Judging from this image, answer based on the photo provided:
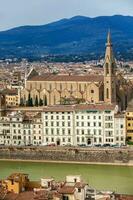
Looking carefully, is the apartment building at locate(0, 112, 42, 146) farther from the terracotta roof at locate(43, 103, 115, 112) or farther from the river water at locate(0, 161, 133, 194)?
the river water at locate(0, 161, 133, 194)

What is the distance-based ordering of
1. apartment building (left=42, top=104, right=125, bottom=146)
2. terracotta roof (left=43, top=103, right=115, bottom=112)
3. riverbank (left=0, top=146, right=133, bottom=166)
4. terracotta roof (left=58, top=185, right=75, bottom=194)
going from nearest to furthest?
terracotta roof (left=58, top=185, right=75, bottom=194)
riverbank (left=0, top=146, right=133, bottom=166)
apartment building (left=42, top=104, right=125, bottom=146)
terracotta roof (left=43, top=103, right=115, bottom=112)

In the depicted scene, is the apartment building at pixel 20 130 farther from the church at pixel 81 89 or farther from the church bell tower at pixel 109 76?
the church bell tower at pixel 109 76

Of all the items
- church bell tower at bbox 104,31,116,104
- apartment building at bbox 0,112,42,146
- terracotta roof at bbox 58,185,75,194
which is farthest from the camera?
church bell tower at bbox 104,31,116,104

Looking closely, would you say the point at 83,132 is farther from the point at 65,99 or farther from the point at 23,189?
the point at 23,189

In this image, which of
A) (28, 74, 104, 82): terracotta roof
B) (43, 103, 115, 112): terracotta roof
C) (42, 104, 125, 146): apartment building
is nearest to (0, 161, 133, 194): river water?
(42, 104, 125, 146): apartment building

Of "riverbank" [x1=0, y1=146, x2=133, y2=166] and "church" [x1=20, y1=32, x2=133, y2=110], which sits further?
"church" [x1=20, y1=32, x2=133, y2=110]

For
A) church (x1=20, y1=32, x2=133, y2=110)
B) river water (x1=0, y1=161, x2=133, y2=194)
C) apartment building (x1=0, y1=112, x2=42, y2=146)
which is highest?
church (x1=20, y1=32, x2=133, y2=110)

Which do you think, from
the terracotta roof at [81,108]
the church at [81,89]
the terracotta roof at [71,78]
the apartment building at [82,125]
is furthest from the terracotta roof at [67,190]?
the terracotta roof at [71,78]
